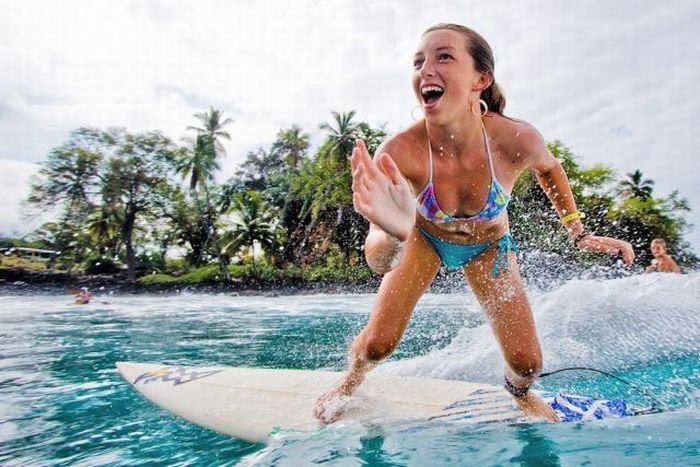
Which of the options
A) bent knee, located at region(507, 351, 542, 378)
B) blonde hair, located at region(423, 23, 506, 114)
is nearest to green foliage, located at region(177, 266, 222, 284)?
bent knee, located at region(507, 351, 542, 378)

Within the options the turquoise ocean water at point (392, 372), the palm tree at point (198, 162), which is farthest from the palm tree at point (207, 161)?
the turquoise ocean water at point (392, 372)

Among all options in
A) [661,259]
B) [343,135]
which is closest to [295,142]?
[343,135]

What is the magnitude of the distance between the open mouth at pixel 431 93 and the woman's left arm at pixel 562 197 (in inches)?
28.4

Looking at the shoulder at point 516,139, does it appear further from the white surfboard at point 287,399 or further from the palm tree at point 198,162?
the palm tree at point 198,162

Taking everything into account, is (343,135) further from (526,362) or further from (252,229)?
(526,362)

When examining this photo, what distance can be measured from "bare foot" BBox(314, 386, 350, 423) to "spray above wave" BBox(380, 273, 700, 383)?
83.6 inches

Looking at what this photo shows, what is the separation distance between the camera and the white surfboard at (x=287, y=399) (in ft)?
10.7

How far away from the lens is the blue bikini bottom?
306cm

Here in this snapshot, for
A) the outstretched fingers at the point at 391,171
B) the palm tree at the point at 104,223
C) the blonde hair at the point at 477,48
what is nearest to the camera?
the outstretched fingers at the point at 391,171

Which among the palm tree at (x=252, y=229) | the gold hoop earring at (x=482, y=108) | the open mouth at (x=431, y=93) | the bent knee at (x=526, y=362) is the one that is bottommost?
the bent knee at (x=526, y=362)

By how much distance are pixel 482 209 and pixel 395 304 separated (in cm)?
77

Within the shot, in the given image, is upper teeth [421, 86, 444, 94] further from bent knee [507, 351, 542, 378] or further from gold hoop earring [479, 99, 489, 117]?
bent knee [507, 351, 542, 378]

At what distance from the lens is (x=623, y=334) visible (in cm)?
711

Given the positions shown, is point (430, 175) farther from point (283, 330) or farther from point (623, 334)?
point (283, 330)
